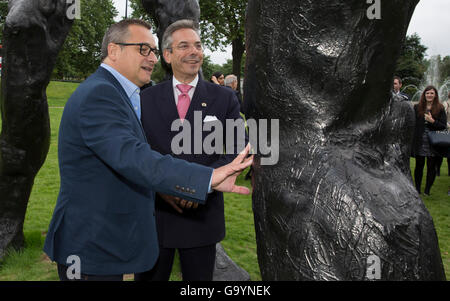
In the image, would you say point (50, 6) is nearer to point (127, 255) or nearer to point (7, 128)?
point (7, 128)

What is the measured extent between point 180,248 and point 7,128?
1875mm

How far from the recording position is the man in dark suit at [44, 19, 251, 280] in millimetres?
1755

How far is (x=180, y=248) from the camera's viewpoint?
110 inches

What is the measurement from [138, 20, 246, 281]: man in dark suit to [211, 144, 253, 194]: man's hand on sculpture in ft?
3.01

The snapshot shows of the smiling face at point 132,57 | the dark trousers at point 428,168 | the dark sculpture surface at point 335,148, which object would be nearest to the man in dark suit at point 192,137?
the smiling face at point 132,57

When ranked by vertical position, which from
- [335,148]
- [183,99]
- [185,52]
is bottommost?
[335,148]

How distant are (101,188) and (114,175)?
0.28 ft

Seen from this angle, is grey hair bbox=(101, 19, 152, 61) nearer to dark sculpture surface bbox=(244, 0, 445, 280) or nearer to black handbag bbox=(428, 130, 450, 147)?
dark sculpture surface bbox=(244, 0, 445, 280)

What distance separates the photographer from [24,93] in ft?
11.4

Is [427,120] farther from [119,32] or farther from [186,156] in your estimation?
[119,32]

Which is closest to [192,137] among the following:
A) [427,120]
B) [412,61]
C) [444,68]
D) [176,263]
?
[176,263]

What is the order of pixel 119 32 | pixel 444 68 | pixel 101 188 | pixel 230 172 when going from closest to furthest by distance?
pixel 230 172 < pixel 101 188 < pixel 119 32 < pixel 444 68

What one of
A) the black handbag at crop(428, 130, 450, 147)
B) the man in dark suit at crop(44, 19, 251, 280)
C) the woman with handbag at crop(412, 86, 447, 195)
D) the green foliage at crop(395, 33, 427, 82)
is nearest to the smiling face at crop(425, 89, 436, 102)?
the woman with handbag at crop(412, 86, 447, 195)
